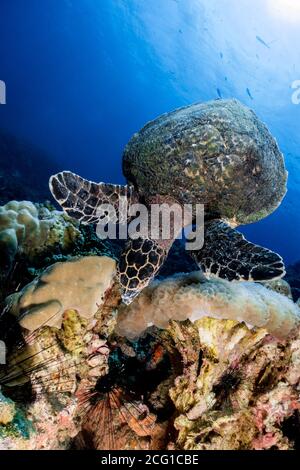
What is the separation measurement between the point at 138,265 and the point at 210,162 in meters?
1.79

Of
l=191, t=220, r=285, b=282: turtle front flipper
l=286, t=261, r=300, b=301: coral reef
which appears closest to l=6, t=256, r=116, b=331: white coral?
l=191, t=220, r=285, b=282: turtle front flipper

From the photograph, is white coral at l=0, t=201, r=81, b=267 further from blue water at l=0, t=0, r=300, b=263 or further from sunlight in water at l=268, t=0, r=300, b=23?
blue water at l=0, t=0, r=300, b=263

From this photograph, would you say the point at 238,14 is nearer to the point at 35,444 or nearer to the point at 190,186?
the point at 190,186

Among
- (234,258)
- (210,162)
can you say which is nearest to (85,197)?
(210,162)

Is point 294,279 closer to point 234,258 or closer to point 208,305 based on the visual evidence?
point 234,258

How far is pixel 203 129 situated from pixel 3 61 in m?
125

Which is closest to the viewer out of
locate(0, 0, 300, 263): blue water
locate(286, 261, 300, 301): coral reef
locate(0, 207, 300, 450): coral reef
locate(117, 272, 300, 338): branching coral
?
locate(0, 207, 300, 450): coral reef

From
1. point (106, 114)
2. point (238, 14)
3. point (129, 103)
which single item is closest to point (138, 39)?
point (238, 14)

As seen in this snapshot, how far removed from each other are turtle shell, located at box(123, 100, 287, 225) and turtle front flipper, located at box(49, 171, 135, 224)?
511 mm

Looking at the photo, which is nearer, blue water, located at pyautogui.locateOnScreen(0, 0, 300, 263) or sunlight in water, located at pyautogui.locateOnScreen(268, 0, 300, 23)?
sunlight in water, located at pyautogui.locateOnScreen(268, 0, 300, 23)

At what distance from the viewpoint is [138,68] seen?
252 ft

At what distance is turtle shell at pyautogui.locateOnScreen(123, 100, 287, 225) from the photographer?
4203 millimetres

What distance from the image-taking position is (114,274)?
370 centimetres

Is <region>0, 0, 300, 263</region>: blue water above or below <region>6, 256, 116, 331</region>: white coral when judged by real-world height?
above
